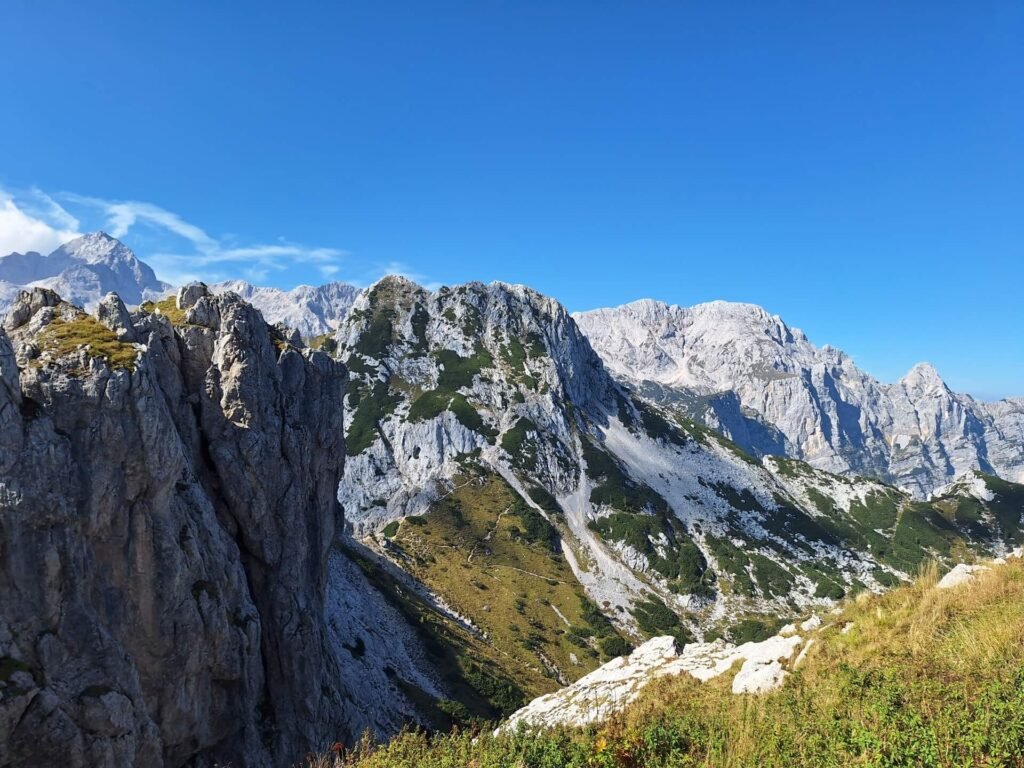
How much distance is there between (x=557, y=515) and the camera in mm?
138375

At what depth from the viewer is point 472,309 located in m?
199

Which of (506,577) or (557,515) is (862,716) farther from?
(557,515)

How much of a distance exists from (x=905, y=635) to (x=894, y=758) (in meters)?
7.81

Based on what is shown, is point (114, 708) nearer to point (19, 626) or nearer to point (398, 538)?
point (19, 626)

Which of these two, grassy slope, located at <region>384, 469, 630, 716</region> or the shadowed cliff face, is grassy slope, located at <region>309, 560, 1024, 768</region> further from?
grassy slope, located at <region>384, 469, 630, 716</region>

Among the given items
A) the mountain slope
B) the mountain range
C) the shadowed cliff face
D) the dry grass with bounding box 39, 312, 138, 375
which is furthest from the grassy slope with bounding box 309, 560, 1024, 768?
the mountain slope

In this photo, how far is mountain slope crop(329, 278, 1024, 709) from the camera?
103 m

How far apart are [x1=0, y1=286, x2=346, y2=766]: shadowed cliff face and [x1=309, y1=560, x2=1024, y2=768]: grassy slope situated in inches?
644

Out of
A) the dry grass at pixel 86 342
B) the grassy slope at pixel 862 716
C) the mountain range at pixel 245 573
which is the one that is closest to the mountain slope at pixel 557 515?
the mountain range at pixel 245 573

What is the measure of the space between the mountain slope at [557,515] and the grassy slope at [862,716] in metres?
61.7

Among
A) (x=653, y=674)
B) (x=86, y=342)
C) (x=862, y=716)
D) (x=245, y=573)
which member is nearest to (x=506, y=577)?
(x=245, y=573)

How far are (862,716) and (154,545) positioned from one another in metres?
28.6

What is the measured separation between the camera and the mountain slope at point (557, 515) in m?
103

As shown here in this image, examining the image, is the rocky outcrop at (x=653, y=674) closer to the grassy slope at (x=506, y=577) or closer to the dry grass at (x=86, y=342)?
the dry grass at (x=86, y=342)
